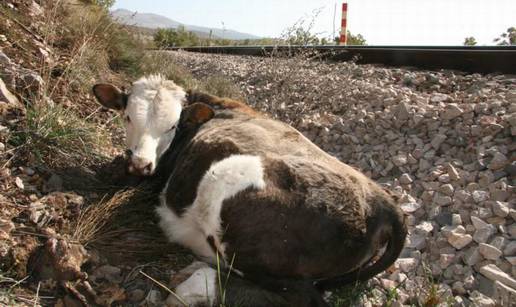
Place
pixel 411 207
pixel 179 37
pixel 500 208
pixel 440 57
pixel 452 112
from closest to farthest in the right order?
pixel 500 208 → pixel 411 207 → pixel 452 112 → pixel 440 57 → pixel 179 37

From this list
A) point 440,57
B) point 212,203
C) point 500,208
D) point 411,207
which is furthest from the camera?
point 440,57

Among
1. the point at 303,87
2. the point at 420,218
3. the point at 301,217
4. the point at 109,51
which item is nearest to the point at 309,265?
the point at 301,217

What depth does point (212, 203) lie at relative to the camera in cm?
341

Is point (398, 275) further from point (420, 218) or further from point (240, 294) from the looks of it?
point (240, 294)

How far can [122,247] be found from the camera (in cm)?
361

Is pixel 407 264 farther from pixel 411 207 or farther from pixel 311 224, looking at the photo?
pixel 311 224

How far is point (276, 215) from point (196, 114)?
1.85 m

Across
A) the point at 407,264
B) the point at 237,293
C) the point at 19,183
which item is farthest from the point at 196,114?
the point at 407,264

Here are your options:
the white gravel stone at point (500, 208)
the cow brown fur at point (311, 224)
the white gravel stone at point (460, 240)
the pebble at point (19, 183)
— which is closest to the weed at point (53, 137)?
the pebble at point (19, 183)

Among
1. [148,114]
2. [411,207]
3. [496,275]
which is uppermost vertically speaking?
[148,114]

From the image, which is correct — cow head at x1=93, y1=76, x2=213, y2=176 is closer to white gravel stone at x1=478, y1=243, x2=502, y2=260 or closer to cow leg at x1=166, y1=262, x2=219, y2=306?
cow leg at x1=166, y1=262, x2=219, y2=306

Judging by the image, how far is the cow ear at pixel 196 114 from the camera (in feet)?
14.9

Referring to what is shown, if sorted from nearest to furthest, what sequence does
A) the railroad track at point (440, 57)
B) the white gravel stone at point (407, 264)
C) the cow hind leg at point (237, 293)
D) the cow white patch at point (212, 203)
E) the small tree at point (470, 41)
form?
the cow hind leg at point (237, 293) → the cow white patch at point (212, 203) → the white gravel stone at point (407, 264) → the railroad track at point (440, 57) → the small tree at point (470, 41)

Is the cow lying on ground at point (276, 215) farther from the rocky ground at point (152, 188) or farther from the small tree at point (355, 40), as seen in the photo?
the small tree at point (355, 40)
